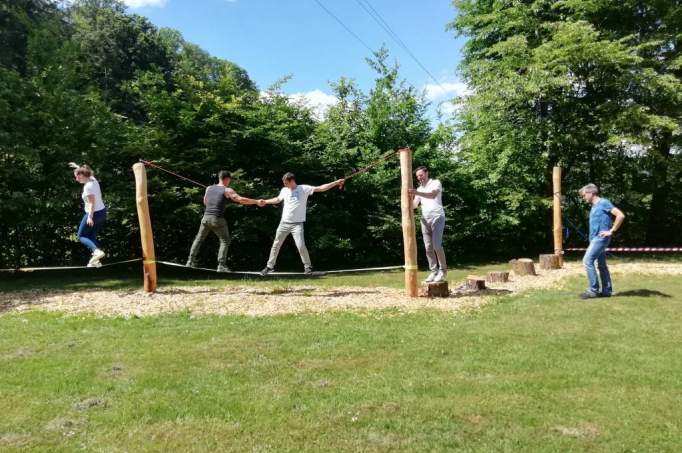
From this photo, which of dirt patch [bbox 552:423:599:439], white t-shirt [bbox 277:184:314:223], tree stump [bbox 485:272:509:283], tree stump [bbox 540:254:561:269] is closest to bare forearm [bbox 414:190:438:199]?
white t-shirt [bbox 277:184:314:223]

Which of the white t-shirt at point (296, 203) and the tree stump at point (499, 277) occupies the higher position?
the white t-shirt at point (296, 203)

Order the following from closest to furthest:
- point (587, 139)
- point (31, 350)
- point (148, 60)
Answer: point (31, 350), point (587, 139), point (148, 60)

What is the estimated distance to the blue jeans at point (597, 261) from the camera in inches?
349

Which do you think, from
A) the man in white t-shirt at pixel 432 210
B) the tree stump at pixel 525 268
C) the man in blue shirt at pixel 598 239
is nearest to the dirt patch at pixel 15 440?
the man in white t-shirt at pixel 432 210

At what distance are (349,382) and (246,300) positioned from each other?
493cm

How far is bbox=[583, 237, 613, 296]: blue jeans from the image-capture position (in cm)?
888

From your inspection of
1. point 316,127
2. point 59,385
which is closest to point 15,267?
point 316,127

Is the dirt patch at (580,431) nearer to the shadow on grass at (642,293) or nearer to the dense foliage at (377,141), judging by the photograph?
the shadow on grass at (642,293)

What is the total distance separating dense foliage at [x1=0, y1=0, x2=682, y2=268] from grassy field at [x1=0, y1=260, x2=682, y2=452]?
749 cm

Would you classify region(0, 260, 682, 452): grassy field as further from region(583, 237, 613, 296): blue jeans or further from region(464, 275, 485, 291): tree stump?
region(464, 275, 485, 291): tree stump

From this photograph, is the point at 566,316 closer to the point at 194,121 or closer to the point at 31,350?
the point at 31,350

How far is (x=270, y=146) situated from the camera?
15.9m

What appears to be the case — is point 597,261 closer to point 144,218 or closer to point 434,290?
point 434,290

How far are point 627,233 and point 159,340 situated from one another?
2037 centimetres
